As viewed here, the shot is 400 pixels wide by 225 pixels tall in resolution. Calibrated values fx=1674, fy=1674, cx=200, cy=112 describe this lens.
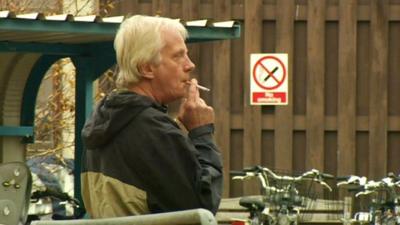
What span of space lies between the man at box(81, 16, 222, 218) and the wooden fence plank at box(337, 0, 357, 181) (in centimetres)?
1625

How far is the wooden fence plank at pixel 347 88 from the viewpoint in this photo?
70.0 ft

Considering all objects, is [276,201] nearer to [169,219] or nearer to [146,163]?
[146,163]

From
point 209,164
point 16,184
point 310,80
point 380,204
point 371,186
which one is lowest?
point 380,204

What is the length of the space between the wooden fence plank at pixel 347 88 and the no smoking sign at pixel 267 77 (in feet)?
3.44

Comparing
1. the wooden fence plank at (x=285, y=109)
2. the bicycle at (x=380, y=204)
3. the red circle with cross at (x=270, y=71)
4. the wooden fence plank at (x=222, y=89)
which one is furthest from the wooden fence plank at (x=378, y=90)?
the bicycle at (x=380, y=204)

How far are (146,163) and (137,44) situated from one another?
1.24 feet

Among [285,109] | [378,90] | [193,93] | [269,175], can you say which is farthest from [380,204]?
[193,93]

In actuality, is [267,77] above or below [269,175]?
above

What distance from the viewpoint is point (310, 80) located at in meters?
21.5

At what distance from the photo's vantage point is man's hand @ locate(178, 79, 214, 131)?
16.9ft

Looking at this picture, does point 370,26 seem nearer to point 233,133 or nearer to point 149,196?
point 233,133

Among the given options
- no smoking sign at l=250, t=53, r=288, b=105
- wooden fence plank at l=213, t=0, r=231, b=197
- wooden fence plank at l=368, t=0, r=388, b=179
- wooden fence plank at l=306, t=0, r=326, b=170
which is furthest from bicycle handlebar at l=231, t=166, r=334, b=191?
wooden fence plank at l=368, t=0, r=388, b=179

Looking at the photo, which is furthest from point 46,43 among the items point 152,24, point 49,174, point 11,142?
point 152,24

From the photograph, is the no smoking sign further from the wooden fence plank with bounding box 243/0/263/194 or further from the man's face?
the man's face
